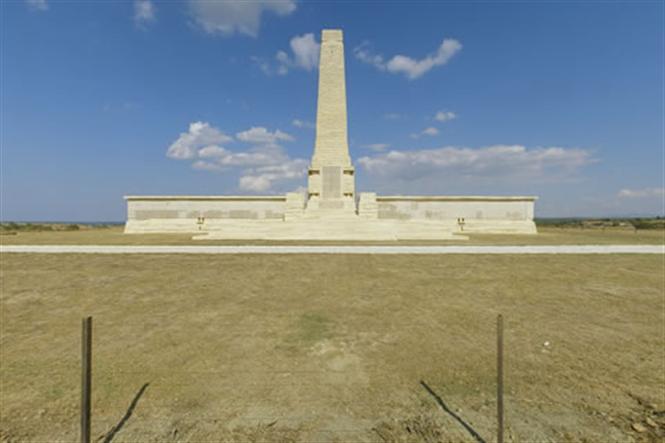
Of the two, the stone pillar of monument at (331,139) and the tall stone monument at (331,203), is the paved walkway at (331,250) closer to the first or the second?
the tall stone monument at (331,203)

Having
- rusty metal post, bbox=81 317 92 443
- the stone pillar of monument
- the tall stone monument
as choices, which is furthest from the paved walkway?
the stone pillar of monument

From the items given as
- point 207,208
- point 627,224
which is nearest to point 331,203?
point 207,208

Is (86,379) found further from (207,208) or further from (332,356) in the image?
(207,208)

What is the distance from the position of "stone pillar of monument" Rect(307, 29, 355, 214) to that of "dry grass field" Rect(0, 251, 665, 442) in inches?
800

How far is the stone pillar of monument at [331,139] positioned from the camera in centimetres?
2864

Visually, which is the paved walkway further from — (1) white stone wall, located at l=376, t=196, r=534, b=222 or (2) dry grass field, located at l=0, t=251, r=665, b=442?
(1) white stone wall, located at l=376, t=196, r=534, b=222

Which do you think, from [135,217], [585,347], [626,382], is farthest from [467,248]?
[135,217]

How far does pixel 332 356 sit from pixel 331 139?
2638 centimetres

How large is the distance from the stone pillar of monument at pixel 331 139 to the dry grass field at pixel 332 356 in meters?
20.3

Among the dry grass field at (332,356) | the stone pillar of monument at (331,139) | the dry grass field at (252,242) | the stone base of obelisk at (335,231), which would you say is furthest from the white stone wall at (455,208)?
the dry grass field at (332,356)

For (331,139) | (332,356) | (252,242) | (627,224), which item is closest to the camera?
(332,356)

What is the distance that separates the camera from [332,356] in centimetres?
445

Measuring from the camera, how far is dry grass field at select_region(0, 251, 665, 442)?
3119 mm

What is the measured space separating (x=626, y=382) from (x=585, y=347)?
0.99 m
